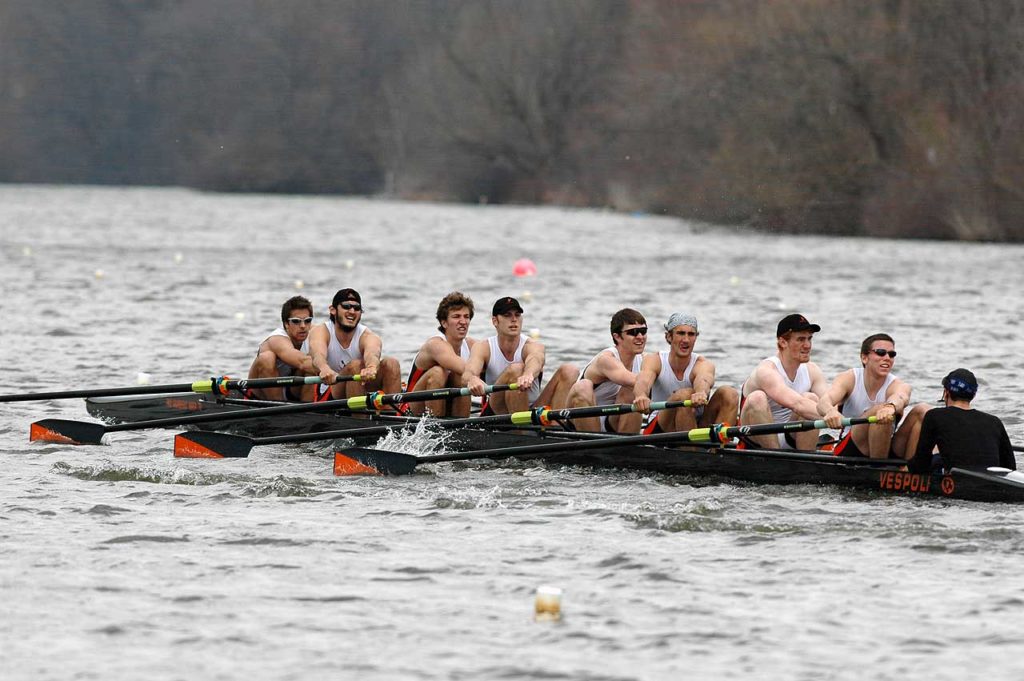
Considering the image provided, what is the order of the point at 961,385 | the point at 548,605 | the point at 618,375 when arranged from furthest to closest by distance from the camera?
the point at 618,375 → the point at 961,385 → the point at 548,605

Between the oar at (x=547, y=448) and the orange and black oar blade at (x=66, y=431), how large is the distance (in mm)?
2216

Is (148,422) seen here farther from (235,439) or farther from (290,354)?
(290,354)

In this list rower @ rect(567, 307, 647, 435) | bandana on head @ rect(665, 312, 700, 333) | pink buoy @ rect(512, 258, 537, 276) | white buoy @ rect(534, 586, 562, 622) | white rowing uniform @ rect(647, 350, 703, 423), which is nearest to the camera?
white buoy @ rect(534, 586, 562, 622)

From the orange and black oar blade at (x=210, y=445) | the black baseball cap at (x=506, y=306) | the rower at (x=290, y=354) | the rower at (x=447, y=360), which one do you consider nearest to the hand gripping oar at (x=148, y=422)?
the rower at (x=290, y=354)

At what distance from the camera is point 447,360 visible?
12.4 meters

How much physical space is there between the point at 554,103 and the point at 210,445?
6154cm

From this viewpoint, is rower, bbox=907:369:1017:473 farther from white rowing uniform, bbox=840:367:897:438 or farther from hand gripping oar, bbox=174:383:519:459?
hand gripping oar, bbox=174:383:519:459

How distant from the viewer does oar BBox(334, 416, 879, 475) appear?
10617 millimetres

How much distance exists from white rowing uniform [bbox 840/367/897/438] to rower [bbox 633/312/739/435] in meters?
0.77

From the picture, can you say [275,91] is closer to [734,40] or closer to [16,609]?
[734,40]

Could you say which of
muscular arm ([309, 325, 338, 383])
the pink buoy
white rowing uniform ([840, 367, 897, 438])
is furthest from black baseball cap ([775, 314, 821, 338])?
the pink buoy

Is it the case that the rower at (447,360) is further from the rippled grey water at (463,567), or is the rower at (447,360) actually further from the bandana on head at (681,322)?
the bandana on head at (681,322)

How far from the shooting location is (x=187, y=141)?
100 m

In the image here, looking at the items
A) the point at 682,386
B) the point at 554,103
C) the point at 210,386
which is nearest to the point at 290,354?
the point at 210,386
